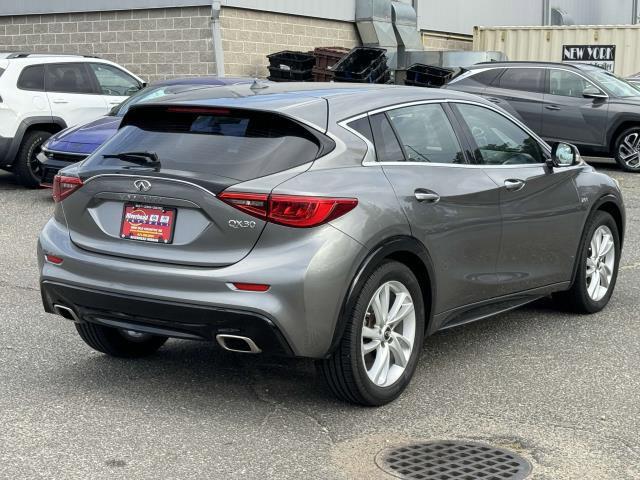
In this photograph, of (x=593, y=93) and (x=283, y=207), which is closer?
(x=283, y=207)

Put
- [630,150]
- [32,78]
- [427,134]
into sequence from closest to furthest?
[427,134] → [32,78] → [630,150]

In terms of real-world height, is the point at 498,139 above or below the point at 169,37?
above

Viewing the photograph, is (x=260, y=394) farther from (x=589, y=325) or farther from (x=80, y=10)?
(x=80, y=10)

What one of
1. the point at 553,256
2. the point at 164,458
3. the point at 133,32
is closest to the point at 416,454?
the point at 164,458

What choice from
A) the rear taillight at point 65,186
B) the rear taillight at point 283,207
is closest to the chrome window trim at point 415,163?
the rear taillight at point 283,207

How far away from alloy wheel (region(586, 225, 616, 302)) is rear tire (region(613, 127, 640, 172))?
965 cm

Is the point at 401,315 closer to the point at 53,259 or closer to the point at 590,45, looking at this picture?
the point at 53,259

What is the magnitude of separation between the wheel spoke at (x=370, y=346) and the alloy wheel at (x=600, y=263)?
2.48 meters

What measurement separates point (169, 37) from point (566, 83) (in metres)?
7.83

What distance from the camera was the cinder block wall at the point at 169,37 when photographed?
20.2 m

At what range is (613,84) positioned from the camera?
1716cm

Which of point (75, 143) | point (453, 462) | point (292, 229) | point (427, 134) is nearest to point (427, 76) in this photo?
point (75, 143)

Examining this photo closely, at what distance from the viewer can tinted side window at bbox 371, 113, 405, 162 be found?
5.41 meters

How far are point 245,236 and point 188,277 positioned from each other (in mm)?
325
